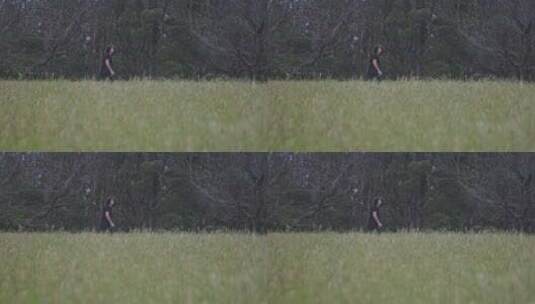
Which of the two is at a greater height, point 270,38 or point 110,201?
point 270,38

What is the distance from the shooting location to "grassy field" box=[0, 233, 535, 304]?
10.3 feet

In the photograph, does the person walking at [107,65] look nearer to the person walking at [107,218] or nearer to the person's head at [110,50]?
the person's head at [110,50]

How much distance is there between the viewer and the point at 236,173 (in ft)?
10.4

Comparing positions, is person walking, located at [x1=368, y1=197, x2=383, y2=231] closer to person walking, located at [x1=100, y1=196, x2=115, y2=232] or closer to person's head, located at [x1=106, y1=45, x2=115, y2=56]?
person walking, located at [x1=100, y1=196, x2=115, y2=232]

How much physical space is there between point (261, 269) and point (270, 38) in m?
0.99

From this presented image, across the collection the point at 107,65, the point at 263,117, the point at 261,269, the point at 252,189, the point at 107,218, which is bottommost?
the point at 261,269

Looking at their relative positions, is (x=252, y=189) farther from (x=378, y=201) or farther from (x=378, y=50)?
(x=378, y=50)

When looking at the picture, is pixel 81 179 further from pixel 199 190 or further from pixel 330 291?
pixel 330 291

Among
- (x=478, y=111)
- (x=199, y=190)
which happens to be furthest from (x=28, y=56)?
(x=478, y=111)

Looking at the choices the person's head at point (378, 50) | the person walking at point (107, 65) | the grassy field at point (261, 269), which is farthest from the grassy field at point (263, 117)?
the grassy field at point (261, 269)

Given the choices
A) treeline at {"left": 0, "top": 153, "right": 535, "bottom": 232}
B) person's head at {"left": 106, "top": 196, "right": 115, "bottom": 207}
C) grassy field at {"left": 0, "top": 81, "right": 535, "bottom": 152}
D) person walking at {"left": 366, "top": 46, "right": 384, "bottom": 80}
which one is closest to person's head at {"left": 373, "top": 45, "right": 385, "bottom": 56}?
person walking at {"left": 366, "top": 46, "right": 384, "bottom": 80}

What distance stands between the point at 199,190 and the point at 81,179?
1.65ft

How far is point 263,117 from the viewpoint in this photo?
10.5 ft

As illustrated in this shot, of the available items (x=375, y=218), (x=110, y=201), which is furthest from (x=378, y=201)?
(x=110, y=201)
